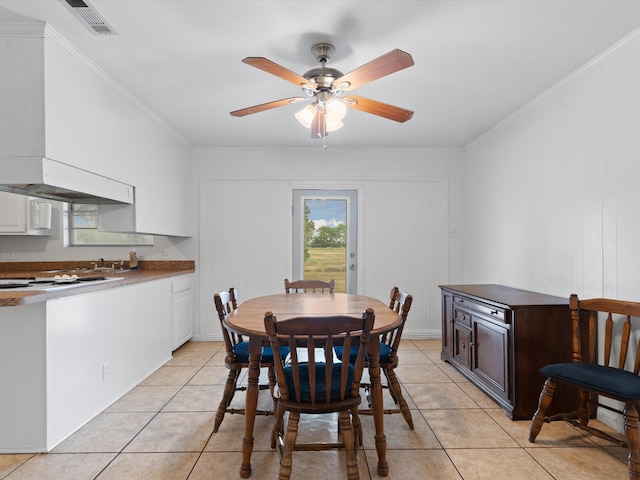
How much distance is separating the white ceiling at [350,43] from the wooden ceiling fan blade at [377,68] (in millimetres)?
335

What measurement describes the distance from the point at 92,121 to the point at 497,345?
346 centimetres

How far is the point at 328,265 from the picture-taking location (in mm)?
5031

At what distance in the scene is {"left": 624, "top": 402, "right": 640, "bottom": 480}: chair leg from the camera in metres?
1.90

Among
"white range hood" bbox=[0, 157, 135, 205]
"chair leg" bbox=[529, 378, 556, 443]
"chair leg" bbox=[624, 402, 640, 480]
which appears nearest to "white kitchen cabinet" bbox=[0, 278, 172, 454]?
"white range hood" bbox=[0, 157, 135, 205]

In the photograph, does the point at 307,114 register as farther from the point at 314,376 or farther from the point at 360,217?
the point at 360,217

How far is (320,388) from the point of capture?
191 centimetres

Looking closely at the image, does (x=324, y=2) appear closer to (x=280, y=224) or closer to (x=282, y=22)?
(x=282, y=22)

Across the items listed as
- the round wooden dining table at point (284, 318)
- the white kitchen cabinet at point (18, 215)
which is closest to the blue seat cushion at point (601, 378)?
the round wooden dining table at point (284, 318)

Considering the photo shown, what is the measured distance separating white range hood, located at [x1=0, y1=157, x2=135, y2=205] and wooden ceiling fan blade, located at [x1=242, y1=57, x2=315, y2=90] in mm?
1401

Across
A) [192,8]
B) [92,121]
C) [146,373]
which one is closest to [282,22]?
[192,8]

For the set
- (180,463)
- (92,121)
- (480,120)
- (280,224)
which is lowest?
(180,463)

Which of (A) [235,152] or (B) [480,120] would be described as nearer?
(B) [480,120]

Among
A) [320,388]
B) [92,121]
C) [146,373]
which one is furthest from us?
[146,373]

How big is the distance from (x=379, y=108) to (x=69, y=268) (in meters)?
3.98
